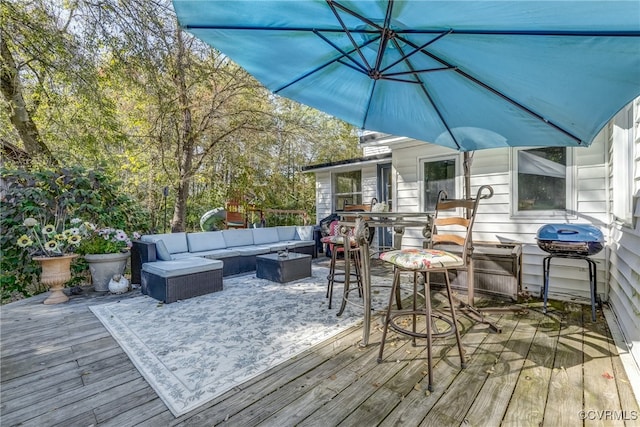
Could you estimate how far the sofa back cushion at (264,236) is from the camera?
6293 mm

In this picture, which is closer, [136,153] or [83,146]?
[83,146]

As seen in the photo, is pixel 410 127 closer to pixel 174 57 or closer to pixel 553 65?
pixel 553 65

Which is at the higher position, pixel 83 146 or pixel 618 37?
pixel 83 146

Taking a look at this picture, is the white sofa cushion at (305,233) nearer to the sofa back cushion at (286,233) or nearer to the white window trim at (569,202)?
the sofa back cushion at (286,233)

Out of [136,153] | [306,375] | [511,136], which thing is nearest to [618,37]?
[511,136]

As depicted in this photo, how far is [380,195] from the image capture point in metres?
7.24

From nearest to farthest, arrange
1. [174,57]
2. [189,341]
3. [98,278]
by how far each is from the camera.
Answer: [189,341], [98,278], [174,57]

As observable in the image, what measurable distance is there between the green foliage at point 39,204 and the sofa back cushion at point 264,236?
2342 millimetres

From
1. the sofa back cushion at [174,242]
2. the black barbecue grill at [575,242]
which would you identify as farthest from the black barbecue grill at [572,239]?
the sofa back cushion at [174,242]

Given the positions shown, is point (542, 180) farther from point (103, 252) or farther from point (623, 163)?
point (103, 252)

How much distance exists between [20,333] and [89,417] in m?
1.97

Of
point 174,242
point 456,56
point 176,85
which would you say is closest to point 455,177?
point 456,56

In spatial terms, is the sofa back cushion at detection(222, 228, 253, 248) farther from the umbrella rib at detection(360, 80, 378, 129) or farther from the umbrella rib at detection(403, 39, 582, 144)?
the umbrella rib at detection(403, 39, 582, 144)

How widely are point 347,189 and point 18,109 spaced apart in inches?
270
